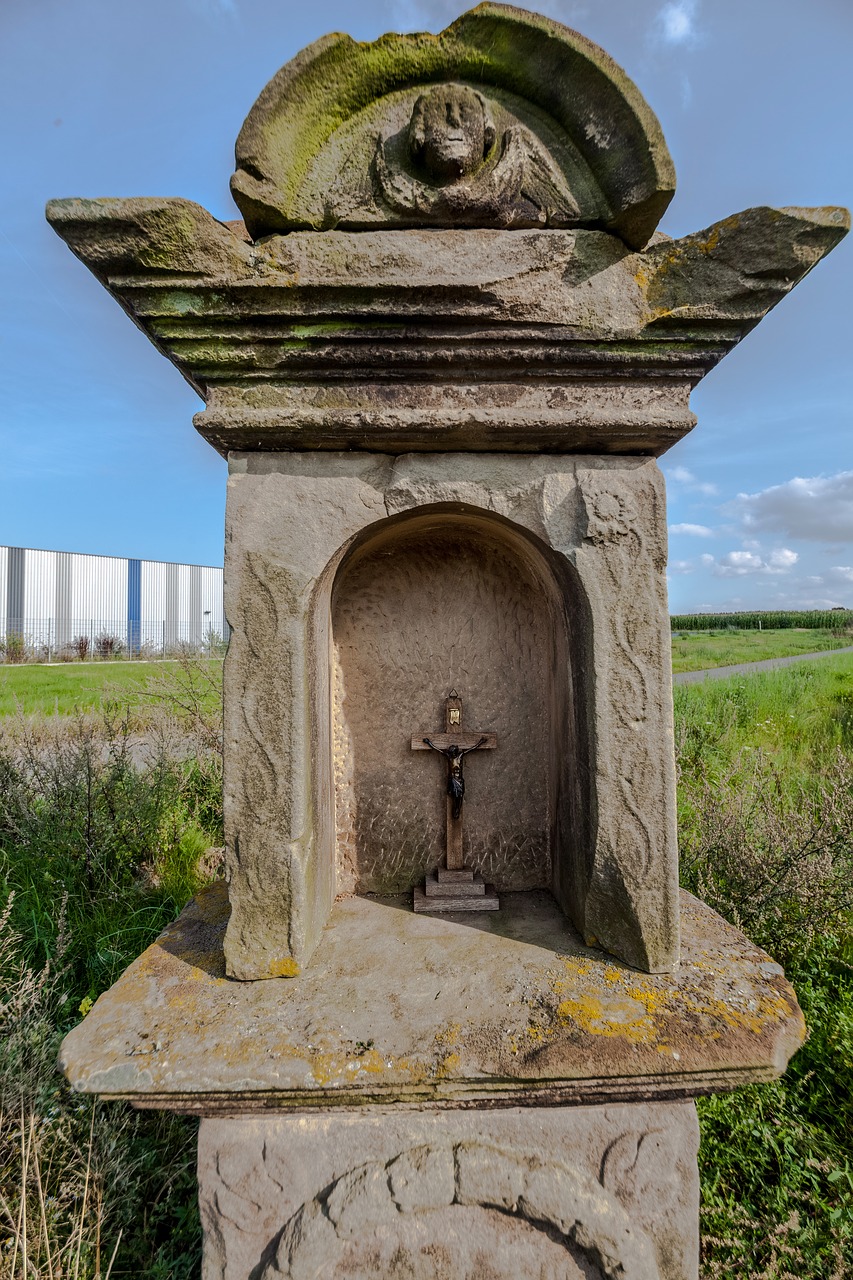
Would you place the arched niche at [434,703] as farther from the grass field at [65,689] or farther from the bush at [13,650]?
the bush at [13,650]

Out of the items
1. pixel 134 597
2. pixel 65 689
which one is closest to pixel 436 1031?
pixel 65 689

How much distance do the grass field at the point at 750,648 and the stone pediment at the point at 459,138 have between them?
33.7ft

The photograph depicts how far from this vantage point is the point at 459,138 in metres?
1.52

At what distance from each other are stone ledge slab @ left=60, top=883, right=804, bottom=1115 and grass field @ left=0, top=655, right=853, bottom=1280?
85 cm

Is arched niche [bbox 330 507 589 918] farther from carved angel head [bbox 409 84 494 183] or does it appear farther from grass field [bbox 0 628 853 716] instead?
grass field [bbox 0 628 853 716]

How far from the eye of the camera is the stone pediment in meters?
1.50

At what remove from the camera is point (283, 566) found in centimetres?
161

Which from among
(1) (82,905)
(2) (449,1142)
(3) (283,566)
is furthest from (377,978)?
(1) (82,905)

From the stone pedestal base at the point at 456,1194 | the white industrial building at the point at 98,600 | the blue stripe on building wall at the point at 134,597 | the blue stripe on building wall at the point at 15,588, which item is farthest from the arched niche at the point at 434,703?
the blue stripe on building wall at the point at 134,597

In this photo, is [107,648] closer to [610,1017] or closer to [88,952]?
[88,952]

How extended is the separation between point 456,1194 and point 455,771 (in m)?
1.13

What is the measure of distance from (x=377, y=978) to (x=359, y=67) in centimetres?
242

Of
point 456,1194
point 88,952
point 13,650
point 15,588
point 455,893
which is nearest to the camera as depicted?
point 456,1194

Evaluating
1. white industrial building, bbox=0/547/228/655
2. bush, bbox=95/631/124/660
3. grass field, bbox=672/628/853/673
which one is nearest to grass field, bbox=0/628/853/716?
grass field, bbox=672/628/853/673
